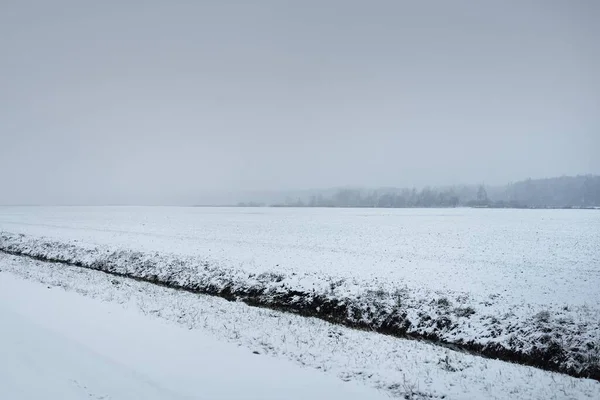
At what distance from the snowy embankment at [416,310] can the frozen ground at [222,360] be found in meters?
1.60

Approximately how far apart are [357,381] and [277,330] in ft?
14.9

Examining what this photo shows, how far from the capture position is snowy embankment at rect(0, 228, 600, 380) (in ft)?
38.9

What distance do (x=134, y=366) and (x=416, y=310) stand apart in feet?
35.4

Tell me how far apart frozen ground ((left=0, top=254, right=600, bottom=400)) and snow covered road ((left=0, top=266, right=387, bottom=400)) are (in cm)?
3

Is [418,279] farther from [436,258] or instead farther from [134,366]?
[134,366]

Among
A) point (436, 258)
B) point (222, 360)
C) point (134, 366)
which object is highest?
→ point (436, 258)

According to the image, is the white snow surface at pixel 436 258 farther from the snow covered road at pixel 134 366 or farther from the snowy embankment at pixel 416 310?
the snow covered road at pixel 134 366

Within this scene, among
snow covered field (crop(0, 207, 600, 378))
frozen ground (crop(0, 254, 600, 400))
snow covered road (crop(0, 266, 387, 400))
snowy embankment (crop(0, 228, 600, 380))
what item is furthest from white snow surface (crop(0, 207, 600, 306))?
snow covered road (crop(0, 266, 387, 400))

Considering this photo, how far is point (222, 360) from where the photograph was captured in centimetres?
1044

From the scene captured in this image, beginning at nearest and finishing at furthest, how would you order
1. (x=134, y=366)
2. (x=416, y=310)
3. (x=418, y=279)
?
(x=134, y=366) → (x=416, y=310) → (x=418, y=279)

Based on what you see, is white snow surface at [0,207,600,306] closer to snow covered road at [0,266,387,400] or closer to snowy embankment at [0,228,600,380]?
snowy embankment at [0,228,600,380]

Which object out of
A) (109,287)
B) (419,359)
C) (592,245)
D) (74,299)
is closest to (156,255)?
(109,287)

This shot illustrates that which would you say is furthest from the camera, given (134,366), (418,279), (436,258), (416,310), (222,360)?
(436,258)

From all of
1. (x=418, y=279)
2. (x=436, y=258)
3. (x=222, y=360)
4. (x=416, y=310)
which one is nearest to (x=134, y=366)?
(x=222, y=360)
